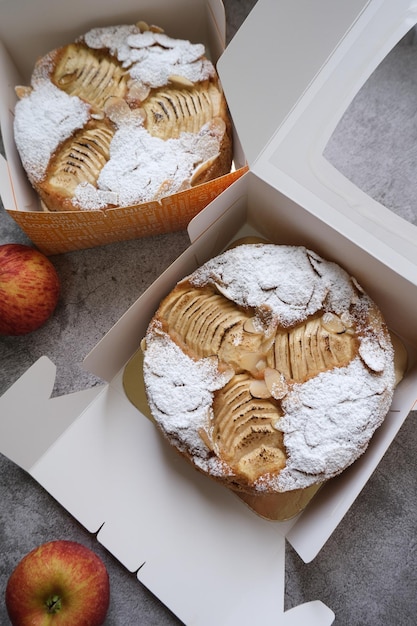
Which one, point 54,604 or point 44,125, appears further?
point 44,125

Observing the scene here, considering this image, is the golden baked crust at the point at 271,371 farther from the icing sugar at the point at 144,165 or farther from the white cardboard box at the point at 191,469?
the icing sugar at the point at 144,165

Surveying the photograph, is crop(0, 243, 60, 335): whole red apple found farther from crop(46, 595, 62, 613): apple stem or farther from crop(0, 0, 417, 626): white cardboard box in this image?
crop(46, 595, 62, 613): apple stem

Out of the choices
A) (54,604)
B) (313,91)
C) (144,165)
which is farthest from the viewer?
(144,165)

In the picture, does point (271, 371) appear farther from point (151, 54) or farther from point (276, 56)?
point (151, 54)

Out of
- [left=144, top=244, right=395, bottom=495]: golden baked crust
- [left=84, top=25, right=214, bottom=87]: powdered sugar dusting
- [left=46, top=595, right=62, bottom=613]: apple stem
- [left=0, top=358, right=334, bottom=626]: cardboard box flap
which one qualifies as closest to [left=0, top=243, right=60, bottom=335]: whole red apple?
[left=0, top=358, right=334, bottom=626]: cardboard box flap

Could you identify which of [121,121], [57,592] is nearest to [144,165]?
[121,121]

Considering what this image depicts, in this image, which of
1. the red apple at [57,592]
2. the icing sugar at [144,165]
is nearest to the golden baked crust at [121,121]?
the icing sugar at [144,165]

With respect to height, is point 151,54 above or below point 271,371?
above

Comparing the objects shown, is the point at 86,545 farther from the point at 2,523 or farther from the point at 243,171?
the point at 243,171
